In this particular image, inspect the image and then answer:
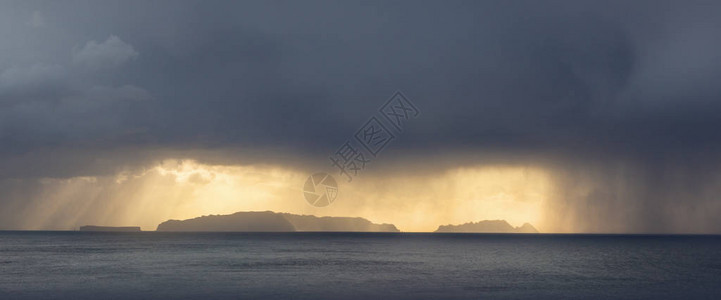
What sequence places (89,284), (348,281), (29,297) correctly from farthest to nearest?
1. (348,281)
2. (89,284)
3. (29,297)

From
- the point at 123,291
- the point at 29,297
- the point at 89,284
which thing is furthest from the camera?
the point at 89,284

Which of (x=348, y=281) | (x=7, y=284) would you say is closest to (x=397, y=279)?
(x=348, y=281)

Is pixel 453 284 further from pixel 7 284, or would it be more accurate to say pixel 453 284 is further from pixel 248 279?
pixel 7 284

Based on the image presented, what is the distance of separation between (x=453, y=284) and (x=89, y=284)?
4324 centimetres

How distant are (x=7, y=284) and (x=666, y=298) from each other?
74595 millimetres

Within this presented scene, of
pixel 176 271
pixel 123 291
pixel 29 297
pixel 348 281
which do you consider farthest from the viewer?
pixel 176 271

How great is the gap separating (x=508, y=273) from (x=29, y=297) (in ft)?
210

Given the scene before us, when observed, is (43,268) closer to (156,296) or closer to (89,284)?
(89,284)

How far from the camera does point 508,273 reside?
88.4 meters

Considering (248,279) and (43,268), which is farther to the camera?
(43,268)

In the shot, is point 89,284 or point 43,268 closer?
point 89,284

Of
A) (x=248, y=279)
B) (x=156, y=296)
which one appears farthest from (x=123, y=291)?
(x=248, y=279)

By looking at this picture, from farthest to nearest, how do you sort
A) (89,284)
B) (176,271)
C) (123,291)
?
(176,271) < (89,284) < (123,291)

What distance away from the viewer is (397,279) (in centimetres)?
7538
